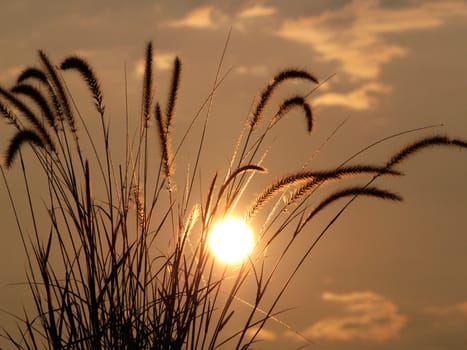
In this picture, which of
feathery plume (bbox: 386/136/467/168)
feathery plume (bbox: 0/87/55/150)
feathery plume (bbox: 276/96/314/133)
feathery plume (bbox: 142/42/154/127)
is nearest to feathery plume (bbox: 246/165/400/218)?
feathery plume (bbox: 386/136/467/168)

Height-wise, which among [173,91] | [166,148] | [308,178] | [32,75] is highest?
[173,91]

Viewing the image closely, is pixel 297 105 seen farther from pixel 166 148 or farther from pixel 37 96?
pixel 37 96

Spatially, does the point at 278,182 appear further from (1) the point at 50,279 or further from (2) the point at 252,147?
(1) the point at 50,279

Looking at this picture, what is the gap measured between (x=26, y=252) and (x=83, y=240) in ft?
1.40

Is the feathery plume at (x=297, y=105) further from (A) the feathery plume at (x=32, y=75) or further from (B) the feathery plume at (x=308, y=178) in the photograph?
(A) the feathery plume at (x=32, y=75)

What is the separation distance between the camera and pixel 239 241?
4.81 meters

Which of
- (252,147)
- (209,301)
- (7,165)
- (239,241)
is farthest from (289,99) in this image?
(7,165)

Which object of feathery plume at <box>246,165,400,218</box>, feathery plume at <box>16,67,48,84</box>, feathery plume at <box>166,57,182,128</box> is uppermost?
feathery plume at <box>166,57,182,128</box>

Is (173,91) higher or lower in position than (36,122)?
higher

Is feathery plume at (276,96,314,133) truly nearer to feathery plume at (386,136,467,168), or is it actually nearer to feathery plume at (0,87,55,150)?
feathery plume at (386,136,467,168)

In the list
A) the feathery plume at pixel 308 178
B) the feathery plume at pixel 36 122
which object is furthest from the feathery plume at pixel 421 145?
the feathery plume at pixel 36 122

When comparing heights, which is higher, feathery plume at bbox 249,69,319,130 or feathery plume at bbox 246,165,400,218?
feathery plume at bbox 249,69,319,130

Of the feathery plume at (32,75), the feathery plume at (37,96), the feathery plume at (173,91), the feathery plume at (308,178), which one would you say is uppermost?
the feathery plume at (173,91)

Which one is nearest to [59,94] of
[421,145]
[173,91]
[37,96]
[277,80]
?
[37,96]
